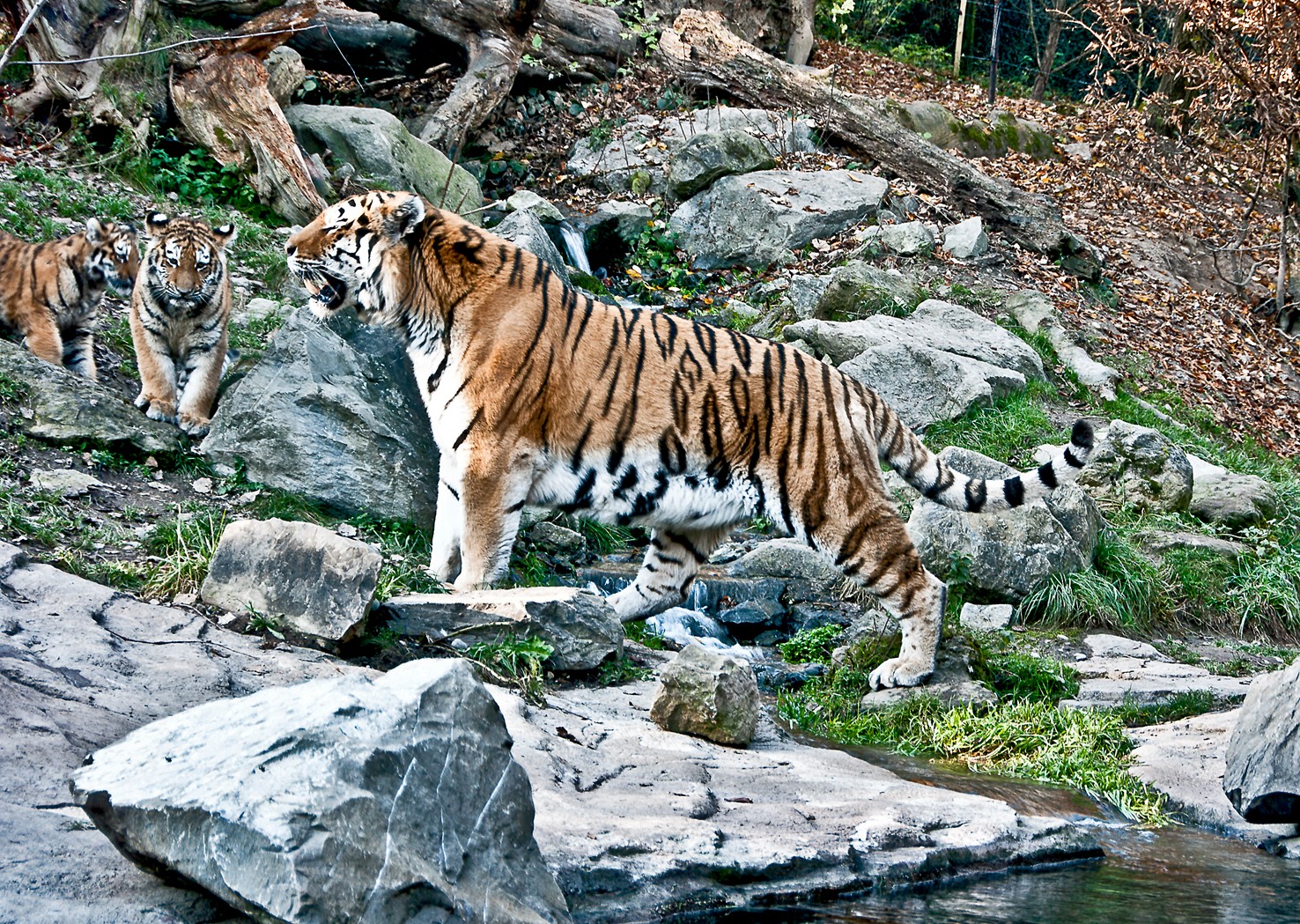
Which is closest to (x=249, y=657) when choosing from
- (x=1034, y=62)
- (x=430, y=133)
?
(x=430, y=133)

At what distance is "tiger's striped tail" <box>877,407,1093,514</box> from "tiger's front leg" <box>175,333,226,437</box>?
3931mm

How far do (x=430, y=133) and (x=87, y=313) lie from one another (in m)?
6.54

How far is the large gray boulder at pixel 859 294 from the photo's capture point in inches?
484

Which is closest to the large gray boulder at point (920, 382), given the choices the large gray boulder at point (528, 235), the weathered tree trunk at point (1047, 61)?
the large gray boulder at point (528, 235)

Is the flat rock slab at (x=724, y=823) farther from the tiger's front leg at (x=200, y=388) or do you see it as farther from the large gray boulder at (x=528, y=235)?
the large gray boulder at (x=528, y=235)

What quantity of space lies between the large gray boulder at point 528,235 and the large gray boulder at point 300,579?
4.60 metres

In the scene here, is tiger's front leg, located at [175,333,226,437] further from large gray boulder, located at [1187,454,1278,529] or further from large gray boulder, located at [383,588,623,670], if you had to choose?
large gray boulder, located at [1187,454,1278,529]

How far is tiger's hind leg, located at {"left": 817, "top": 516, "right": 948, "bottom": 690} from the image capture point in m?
6.30

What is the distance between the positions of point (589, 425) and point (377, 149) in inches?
275

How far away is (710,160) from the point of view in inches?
570

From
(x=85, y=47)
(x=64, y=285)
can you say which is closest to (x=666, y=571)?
(x=64, y=285)

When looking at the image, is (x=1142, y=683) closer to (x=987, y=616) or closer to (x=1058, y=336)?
(x=987, y=616)

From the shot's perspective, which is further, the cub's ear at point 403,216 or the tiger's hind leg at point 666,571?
the tiger's hind leg at point 666,571

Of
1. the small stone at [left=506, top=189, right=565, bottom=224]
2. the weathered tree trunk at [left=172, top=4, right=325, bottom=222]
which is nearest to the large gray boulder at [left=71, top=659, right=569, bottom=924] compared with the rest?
the weathered tree trunk at [left=172, top=4, right=325, bottom=222]
